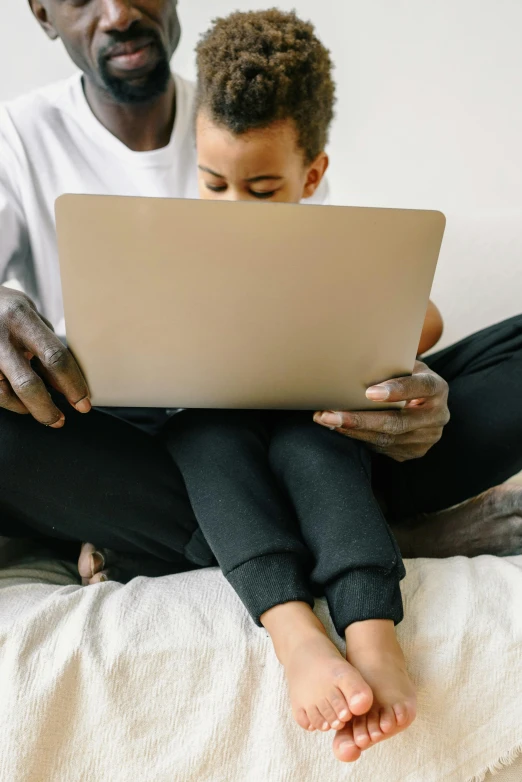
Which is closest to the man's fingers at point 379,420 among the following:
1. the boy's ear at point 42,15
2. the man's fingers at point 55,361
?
the man's fingers at point 55,361

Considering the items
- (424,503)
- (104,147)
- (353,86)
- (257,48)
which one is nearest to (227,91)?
(257,48)

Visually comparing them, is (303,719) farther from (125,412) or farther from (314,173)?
(314,173)

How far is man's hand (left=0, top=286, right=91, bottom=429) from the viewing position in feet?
2.39

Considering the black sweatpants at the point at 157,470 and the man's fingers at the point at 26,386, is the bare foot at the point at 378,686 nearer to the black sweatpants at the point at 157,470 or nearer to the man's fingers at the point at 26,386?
the black sweatpants at the point at 157,470

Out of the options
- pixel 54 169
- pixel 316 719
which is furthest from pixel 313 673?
pixel 54 169

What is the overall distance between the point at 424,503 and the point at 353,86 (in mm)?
1070

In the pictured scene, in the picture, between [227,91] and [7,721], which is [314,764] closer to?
[7,721]

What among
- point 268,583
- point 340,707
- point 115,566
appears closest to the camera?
point 340,707

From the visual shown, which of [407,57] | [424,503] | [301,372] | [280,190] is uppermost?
[407,57]

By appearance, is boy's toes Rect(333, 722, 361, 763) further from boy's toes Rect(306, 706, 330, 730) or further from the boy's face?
the boy's face

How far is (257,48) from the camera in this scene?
3.08 feet

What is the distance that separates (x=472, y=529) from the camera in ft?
3.13

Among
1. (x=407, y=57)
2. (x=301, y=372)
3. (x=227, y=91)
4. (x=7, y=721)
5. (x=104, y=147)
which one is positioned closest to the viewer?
(x=7, y=721)

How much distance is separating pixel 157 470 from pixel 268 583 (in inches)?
8.6
